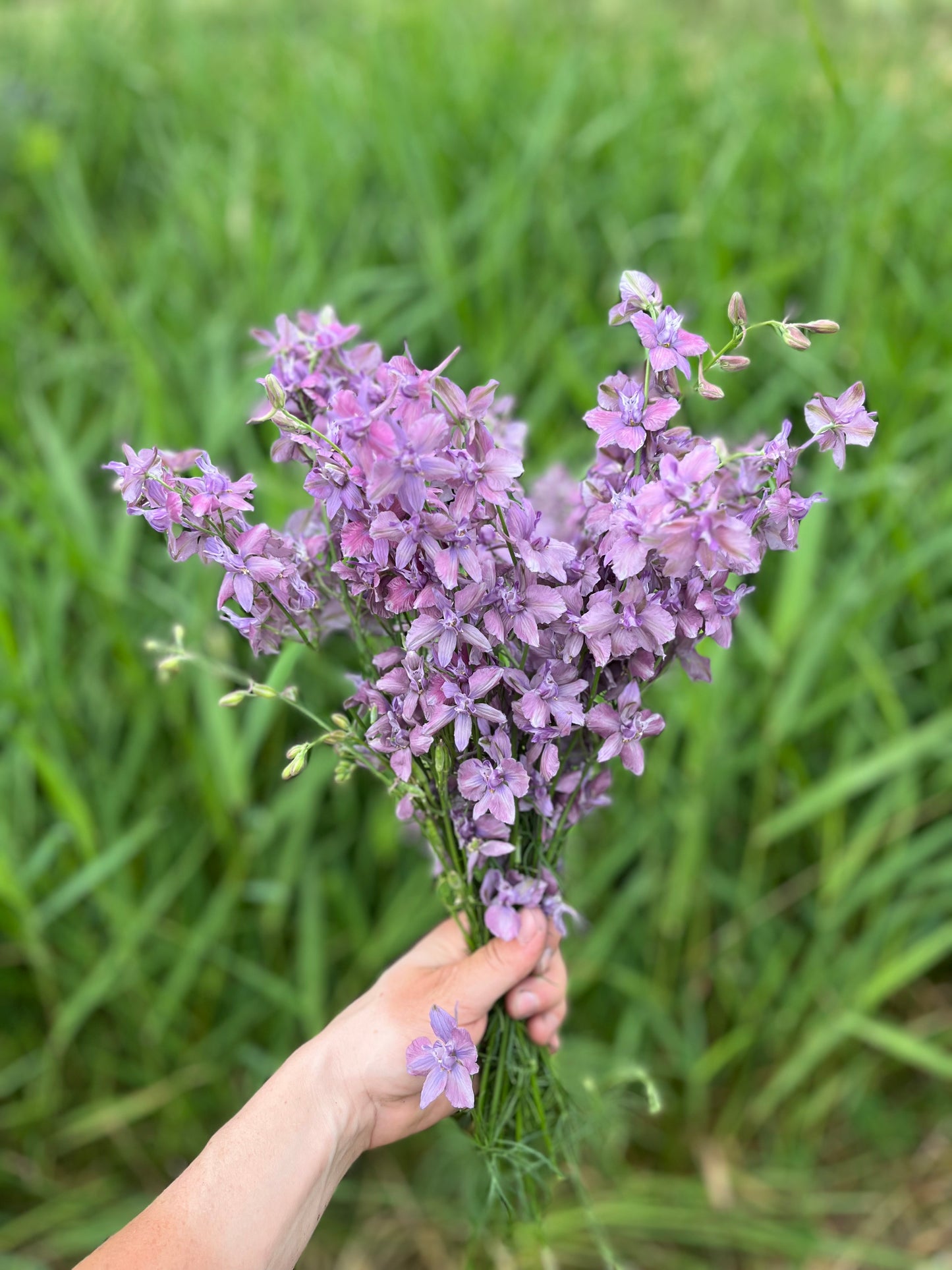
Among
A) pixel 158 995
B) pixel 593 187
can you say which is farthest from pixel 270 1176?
pixel 593 187

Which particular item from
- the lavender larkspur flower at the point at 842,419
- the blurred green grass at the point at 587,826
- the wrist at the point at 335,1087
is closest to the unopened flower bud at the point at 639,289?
the lavender larkspur flower at the point at 842,419

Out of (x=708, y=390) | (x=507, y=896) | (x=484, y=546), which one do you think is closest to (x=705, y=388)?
(x=708, y=390)

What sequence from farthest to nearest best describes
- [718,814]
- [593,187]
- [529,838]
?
[593,187], [718,814], [529,838]

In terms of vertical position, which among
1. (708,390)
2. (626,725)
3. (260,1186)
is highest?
(708,390)

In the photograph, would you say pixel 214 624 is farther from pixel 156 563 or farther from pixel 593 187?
pixel 593 187

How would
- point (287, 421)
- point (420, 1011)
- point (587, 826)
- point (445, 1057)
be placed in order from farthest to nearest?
point (587, 826)
point (420, 1011)
point (445, 1057)
point (287, 421)

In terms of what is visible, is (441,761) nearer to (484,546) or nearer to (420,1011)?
(484,546)

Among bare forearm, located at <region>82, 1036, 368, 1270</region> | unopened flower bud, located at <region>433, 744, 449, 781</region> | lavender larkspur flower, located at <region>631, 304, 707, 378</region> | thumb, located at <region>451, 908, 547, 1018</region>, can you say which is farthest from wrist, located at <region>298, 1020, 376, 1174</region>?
lavender larkspur flower, located at <region>631, 304, 707, 378</region>
